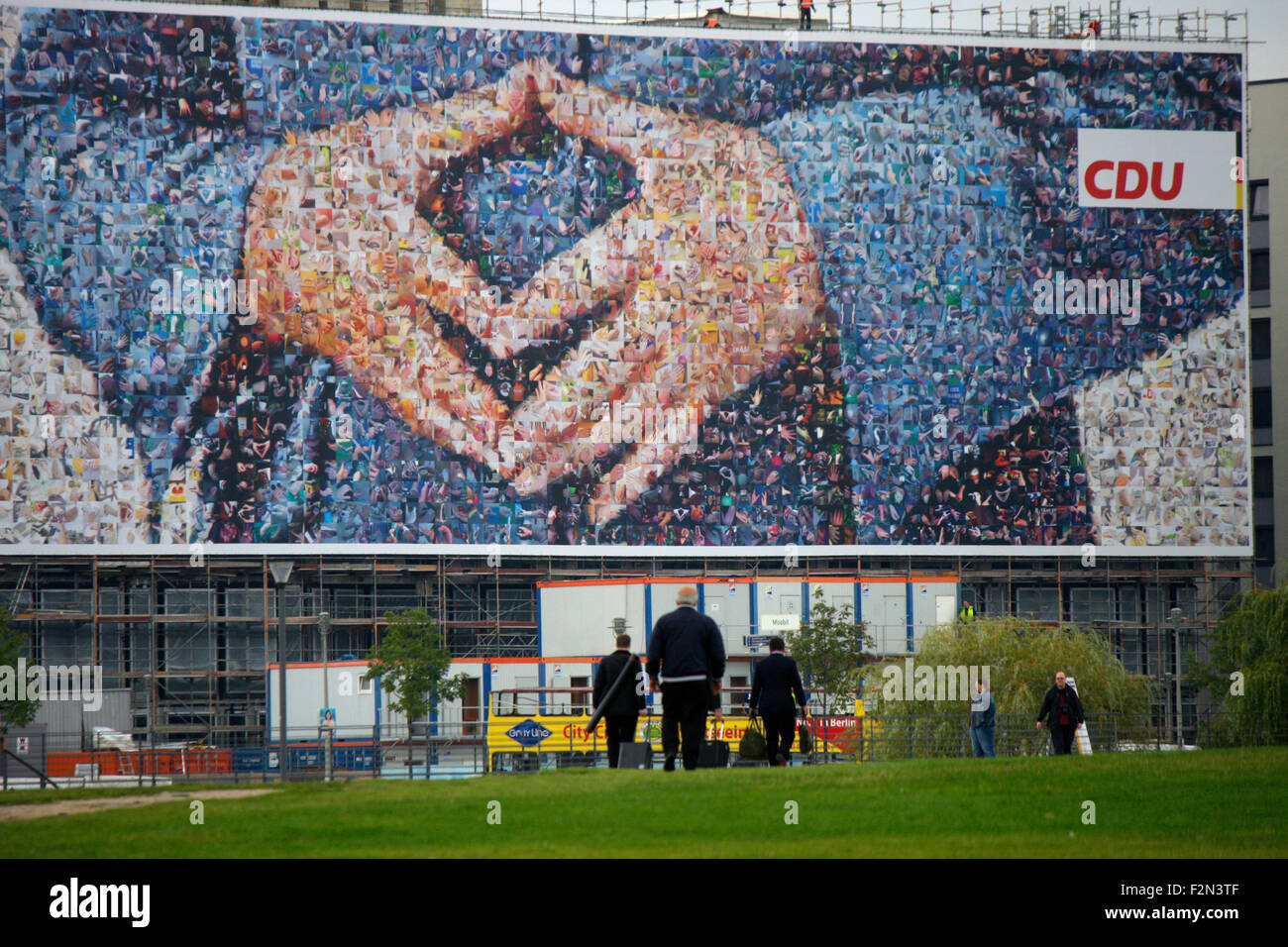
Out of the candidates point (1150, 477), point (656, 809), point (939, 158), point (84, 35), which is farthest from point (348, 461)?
point (656, 809)

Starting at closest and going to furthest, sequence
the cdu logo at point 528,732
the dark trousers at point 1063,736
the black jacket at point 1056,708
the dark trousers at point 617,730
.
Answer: the dark trousers at point 617,730
the black jacket at point 1056,708
the dark trousers at point 1063,736
the cdu logo at point 528,732

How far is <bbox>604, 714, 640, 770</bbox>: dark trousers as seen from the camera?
1648 centimetres

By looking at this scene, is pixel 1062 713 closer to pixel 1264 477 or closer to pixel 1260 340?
pixel 1264 477

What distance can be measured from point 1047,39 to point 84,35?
1177 inches

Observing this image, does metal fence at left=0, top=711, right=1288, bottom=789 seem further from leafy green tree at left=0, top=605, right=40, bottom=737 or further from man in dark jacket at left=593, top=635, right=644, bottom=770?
man in dark jacket at left=593, top=635, right=644, bottom=770

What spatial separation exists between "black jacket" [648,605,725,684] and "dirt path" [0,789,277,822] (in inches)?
154

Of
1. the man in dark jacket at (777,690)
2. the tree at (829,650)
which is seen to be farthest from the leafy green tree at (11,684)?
the man in dark jacket at (777,690)

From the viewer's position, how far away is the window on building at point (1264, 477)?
6141cm

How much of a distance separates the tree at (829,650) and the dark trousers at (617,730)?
27.6 meters

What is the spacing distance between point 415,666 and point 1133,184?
27406mm

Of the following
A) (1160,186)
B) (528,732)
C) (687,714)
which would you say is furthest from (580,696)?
(687,714)

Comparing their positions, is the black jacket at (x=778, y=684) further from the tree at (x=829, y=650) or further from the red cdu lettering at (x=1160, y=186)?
the red cdu lettering at (x=1160, y=186)

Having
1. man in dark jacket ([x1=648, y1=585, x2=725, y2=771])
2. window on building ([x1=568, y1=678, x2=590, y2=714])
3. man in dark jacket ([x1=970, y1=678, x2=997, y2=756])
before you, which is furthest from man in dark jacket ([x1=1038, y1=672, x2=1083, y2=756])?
window on building ([x1=568, y1=678, x2=590, y2=714])

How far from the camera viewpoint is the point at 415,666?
4506 centimetres
